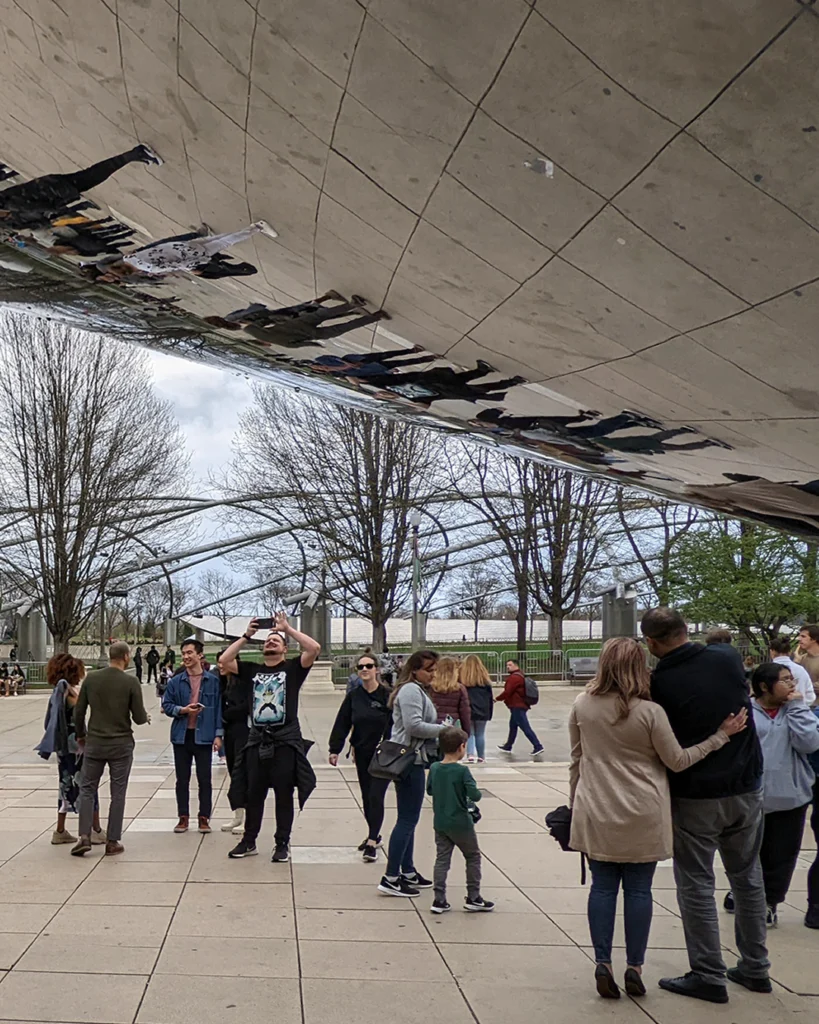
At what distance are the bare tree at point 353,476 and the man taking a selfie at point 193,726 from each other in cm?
2068

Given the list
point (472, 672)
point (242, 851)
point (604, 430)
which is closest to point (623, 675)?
point (604, 430)

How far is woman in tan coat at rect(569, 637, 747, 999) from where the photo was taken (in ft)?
13.5

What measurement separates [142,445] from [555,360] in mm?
27494

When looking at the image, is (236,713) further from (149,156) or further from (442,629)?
(442,629)

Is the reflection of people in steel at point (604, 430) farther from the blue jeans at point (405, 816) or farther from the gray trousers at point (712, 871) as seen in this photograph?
the blue jeans at point (405, 816)

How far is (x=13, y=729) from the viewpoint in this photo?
61.4 feet

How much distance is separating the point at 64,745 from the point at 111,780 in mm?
622

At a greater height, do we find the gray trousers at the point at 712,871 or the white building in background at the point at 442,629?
the white building in background at the point at 442,629

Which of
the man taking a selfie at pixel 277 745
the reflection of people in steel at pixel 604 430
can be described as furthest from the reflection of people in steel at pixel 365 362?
the man taking a selfie at pixel 277 745

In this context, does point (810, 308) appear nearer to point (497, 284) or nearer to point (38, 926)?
point (497, 284)

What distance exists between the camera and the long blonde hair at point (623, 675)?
13.9 ft

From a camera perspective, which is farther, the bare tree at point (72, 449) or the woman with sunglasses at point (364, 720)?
the bare tree at point (72, 449)

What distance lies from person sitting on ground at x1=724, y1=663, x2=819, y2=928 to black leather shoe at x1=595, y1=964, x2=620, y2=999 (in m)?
1.38

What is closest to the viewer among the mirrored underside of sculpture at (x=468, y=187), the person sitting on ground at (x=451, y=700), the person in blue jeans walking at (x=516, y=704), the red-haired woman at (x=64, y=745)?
the mirrored underside of sculpture at (x=468, y=187)
